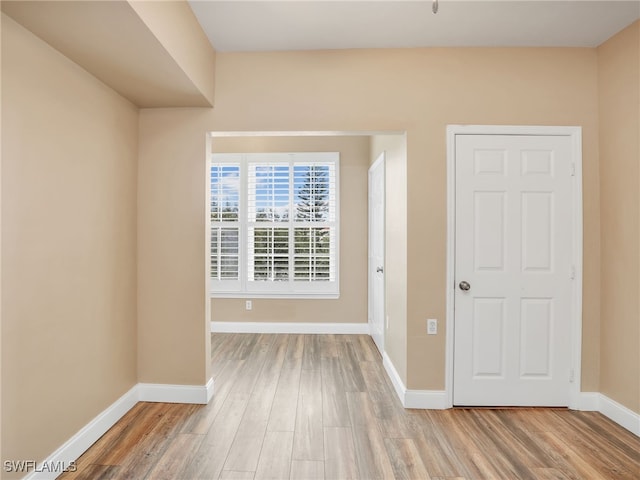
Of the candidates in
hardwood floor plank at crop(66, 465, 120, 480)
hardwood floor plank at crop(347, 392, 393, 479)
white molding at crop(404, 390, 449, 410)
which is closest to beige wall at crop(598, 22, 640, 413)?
white molding at crop(404, 390, 449, 410)

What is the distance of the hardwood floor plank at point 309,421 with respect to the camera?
2043mm

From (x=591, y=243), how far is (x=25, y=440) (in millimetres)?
3781

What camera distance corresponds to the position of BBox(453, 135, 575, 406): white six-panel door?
8.51ft

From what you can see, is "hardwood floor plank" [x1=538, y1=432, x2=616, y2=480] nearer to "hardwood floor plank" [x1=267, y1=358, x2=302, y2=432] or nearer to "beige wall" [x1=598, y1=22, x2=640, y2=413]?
"beige wall" [x1=598, y1=22, x2=640, y2=413]

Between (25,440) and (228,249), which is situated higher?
(228,249)

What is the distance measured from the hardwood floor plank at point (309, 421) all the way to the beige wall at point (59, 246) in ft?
4.37

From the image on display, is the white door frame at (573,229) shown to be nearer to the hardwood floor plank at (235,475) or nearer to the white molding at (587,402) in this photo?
the white molding at (587,402)

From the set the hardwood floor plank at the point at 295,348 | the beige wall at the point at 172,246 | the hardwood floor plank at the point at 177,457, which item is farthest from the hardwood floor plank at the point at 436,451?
the beige wall at the point at 172,246

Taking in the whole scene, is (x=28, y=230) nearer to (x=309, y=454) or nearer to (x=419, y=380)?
(x=309, y=454)

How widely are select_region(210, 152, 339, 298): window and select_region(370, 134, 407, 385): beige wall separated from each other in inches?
45.3

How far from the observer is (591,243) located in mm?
2584

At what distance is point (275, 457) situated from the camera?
2.00 metres

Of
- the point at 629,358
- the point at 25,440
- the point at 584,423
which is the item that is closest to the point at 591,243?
the point at 629,358

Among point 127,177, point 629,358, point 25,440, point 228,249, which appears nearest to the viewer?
point 25,440
